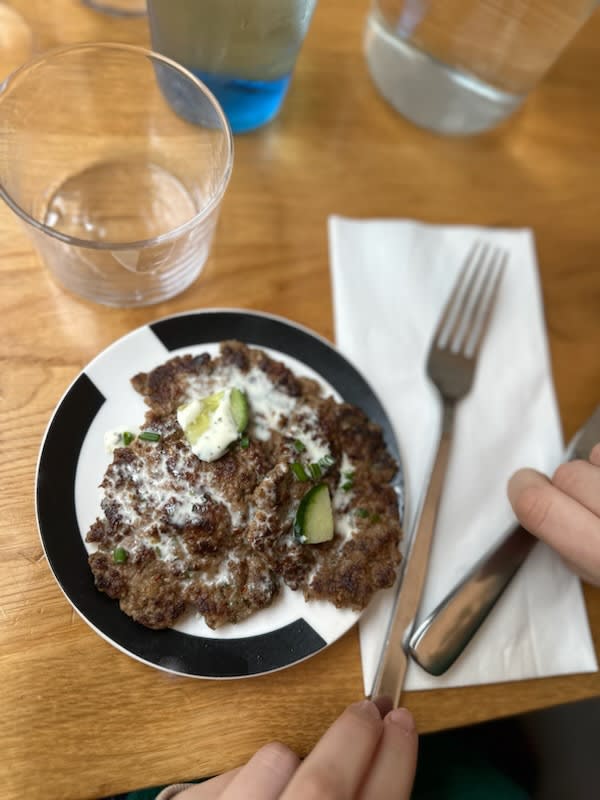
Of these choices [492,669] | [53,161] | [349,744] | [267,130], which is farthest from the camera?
[267,130]

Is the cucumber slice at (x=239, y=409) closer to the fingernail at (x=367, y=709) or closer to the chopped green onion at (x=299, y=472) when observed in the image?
the chopped green onion at (x=299, y=472)

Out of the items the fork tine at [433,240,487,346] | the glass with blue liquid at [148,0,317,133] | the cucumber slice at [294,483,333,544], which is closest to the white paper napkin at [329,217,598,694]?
the fork tine at [433,240,487,346]

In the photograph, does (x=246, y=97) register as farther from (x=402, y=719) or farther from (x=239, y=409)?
(x=402, y=719)

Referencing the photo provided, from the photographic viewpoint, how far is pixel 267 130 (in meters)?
1.07

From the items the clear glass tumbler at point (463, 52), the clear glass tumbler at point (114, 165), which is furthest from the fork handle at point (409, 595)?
the clear glass tumbler at point (463, 52)

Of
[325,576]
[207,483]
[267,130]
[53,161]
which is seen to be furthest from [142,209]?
[325,576]

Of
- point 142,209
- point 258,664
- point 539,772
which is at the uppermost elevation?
point 142,209

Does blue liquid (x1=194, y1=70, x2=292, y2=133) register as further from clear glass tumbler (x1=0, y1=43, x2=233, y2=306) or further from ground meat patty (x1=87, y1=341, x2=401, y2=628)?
ground meat patty (x1=87, y1=341, x2=401, y2=628)

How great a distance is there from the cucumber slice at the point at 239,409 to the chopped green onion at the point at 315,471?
0.10 metres

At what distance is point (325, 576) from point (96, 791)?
13.1 inches

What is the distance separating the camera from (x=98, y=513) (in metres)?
0.76

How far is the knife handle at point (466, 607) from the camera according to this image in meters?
0.79

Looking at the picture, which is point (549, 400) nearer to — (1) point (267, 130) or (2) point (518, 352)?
(2) point (518, 352)

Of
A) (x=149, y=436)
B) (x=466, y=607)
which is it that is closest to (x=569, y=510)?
(x=466, y=607)
